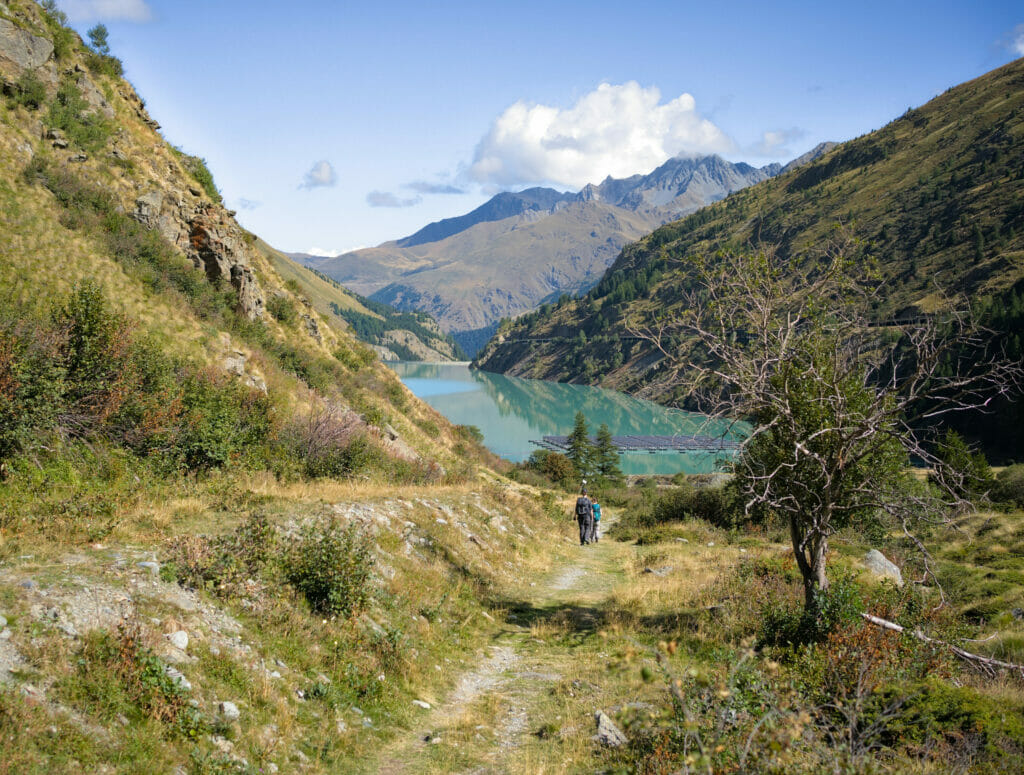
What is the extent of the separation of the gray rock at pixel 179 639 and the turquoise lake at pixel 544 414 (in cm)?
7295

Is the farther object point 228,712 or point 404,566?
point 404,566

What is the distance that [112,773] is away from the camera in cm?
453

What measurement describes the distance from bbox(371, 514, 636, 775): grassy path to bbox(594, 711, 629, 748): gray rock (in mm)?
173

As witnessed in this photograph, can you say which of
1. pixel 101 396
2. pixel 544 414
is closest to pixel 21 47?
pixel 101 396

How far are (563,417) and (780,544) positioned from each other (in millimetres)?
104758

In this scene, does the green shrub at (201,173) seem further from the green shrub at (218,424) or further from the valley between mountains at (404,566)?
the green shrub at (218,424)

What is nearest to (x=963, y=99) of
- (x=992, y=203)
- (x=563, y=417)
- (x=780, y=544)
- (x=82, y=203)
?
(x=992, y=203)

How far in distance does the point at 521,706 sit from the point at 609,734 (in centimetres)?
172

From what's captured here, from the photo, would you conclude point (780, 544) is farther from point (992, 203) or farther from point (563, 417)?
point (992, 203)

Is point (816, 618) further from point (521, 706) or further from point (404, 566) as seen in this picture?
point (404, 566)

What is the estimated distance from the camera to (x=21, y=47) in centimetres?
2425

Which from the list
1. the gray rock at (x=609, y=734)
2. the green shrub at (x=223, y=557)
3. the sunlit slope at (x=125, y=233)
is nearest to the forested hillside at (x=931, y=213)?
the sunlit slope at (x=125, y=233)

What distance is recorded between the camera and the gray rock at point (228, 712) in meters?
5.71

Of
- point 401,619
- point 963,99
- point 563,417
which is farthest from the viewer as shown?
point 963,99
